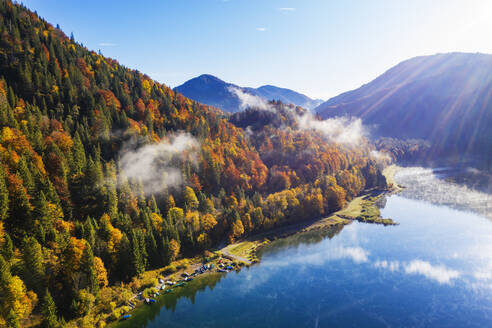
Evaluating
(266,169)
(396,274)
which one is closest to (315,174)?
(266,169)

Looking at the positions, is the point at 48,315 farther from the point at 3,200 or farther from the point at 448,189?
the point at 448,189

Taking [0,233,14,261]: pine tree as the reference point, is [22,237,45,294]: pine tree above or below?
below

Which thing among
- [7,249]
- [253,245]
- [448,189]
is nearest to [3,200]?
[7,249]

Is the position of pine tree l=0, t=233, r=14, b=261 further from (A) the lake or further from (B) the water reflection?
(B) the water reflection

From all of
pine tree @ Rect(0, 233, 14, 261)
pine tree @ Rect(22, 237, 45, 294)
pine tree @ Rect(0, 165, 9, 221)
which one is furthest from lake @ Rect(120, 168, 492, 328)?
pine tree @ Rect(0, 165, 9, 221)

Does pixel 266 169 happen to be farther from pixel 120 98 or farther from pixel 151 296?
pixel 151 296
